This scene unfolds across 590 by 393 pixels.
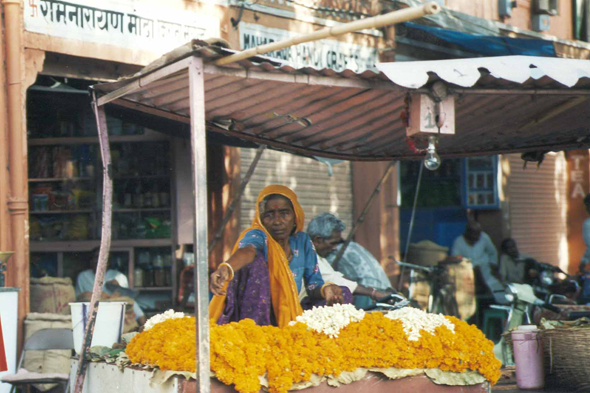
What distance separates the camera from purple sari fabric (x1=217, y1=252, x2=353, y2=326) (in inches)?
207

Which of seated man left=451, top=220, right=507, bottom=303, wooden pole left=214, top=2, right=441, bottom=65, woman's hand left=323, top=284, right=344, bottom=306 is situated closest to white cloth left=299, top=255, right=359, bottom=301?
woman's hand left=323, top=284, right=344, bottom=306

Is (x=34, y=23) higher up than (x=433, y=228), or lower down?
higher up

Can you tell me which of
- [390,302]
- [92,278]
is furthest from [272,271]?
[92,278]

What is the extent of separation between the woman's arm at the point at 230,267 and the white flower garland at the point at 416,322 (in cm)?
86

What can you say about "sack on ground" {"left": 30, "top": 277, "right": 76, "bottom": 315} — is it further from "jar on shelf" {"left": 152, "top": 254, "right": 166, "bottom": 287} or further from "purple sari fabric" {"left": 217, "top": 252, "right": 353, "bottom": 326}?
"purple sari fabric" {"left": 217, "top": 252, "right": 353, "bottom": 326}

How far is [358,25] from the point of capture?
360 cm

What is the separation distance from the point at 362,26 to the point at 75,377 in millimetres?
2750

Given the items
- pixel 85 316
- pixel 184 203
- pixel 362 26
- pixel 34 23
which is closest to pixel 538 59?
pixel 362 26

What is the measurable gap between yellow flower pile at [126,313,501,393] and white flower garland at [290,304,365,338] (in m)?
0.03

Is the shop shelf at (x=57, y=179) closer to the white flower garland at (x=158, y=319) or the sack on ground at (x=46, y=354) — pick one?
the sack on ground at (x=46, y=354)

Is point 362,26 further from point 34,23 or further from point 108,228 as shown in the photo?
point 34,23

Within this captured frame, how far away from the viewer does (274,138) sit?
5996 mm

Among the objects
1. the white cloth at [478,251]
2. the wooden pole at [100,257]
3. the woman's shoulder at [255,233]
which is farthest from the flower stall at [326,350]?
the white cloth at [478,251]

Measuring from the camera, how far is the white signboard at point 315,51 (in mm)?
9023
